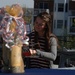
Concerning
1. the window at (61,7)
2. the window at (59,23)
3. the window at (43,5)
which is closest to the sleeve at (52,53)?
the window at (43,5)

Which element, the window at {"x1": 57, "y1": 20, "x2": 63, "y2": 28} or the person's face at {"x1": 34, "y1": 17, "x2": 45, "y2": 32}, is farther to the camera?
the window at {"x1": 57, "y1": 20, "x2": 63, "y2": 28}

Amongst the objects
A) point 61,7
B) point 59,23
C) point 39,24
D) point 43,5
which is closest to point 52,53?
point 39,24

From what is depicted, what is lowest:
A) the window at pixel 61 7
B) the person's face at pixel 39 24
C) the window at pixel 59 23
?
the window at pixel 59 23

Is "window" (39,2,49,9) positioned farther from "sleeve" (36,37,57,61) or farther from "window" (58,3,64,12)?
"sleeve" (36,37,57,61)

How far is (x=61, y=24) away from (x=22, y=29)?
48977 mm

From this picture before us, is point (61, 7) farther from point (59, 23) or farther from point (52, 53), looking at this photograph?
point (52, 53)

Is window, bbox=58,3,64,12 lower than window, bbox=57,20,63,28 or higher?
higher

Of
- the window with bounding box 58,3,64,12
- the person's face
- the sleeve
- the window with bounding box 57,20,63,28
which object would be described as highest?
the person's face

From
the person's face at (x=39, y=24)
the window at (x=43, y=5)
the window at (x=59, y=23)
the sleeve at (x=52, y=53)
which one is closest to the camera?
the sleeve at (x=52, y=53)

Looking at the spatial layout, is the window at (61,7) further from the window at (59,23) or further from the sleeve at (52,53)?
the sleeve at (52,53)

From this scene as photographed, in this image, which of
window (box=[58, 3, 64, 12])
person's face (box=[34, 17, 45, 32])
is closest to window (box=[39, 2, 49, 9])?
window (box=[58, 3, 64, 12])

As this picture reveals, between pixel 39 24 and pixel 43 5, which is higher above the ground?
pixel 39 24

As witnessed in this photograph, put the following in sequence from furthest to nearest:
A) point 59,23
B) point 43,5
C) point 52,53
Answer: point 59,23
point 43,5
point 52,53

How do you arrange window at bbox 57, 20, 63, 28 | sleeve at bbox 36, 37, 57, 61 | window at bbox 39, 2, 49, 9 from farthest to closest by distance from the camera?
window at bbox 57, 20, 63, 28 → window at bbox 39, 2, 49, 9 → sleeve at bbox 36, 37, 57, 61
